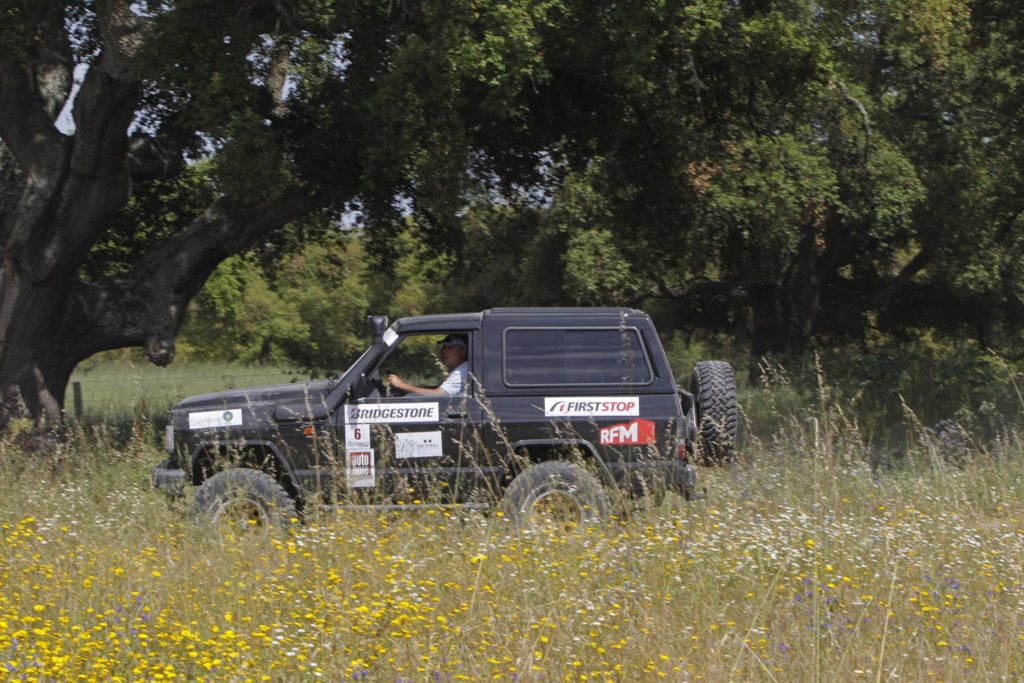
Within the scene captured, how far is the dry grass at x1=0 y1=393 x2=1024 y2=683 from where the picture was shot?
5.45 metres

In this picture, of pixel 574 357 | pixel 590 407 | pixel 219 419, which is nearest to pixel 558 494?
pixel 590 407

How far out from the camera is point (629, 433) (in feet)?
28.1

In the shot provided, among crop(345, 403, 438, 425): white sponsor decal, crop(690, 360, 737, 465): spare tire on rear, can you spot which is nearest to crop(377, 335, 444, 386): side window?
crop(345, 403, 438, 425): white sponsor decal

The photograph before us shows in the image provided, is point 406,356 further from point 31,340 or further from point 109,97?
point 31,340

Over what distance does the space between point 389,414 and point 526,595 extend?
8.73 feet

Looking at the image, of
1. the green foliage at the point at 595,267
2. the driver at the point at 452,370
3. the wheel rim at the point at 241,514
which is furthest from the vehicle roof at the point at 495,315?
the green foliage at the point at 595,267

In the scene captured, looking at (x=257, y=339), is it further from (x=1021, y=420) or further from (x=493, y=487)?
(x=493, y=487)

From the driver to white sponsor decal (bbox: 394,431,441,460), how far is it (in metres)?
0.36

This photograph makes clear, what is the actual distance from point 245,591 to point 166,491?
2353 millimetres

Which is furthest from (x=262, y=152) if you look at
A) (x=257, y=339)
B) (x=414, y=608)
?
(x=257, y=339)

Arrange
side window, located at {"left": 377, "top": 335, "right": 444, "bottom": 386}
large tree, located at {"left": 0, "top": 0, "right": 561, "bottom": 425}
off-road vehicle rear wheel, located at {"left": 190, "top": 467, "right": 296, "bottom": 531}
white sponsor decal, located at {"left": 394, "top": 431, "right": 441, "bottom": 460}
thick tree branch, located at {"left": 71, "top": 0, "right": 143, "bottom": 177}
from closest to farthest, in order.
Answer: off-road vehicle rear wheel, located at {"left": 190, "top": 467, "right": 296, "bottom": 531}
white sponsor decal, located at {"left": 394, "top": 431, "right": 441, "bottom": 460}
side window, located at {"left": 377, "top": 335, "right": 444, "bottom": 386}
large tree, located at {"left": 0, "top": 0, "right": 561, "bottom": 425}
thick tree branch, located at {"left": 71, "top": 0, "right": 143, "bottom": 177}

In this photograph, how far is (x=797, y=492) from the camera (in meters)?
8.77

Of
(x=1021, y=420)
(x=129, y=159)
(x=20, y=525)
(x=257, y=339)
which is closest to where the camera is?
(x=20, y=525)

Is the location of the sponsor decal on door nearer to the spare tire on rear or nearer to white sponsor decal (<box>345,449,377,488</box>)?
the spare tire on rear
